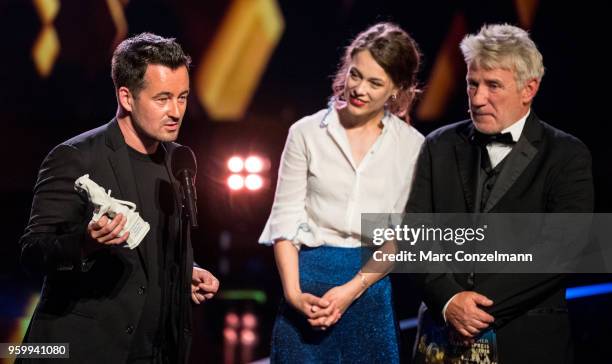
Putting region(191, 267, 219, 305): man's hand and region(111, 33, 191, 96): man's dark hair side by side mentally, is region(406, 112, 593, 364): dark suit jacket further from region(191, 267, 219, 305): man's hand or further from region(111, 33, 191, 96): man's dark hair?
region(111, 33, 191, 96): man's dark hair

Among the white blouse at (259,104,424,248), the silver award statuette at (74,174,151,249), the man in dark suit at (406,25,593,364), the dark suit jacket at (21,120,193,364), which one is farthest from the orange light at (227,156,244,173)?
the silver award statuette at (74,174,151,249)

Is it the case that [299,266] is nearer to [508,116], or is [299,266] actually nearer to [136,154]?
[136,154]

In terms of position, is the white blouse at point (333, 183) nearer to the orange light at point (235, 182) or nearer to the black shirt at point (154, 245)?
the black shirt at point (154, 245)

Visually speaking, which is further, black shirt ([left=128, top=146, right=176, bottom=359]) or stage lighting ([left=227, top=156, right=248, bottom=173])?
stage lighting ([left=227, top=156, right=248, bottom=173])

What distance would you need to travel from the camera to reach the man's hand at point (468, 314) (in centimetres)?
254

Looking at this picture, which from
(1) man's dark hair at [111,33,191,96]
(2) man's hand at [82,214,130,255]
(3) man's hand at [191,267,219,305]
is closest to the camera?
(2) man's hand at [82,214,130,255]

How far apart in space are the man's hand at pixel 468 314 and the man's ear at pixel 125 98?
1.19m

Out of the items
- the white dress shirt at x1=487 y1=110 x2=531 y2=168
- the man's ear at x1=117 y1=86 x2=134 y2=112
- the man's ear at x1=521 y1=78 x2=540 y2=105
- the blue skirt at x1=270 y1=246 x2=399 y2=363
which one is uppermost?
the man's ear at x1=521 y1=78 x2=540 y2=105

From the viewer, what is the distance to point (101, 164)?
7.95 ft

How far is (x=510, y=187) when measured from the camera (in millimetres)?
2625

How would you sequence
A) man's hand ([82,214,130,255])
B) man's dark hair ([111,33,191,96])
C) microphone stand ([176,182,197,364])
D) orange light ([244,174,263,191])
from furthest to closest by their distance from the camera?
orange light ([244,174,263,191]), man's dark hair ([111,33,191,96]), microphone stand ([176,182,197,364]), man's hand ([82,214,130,255])

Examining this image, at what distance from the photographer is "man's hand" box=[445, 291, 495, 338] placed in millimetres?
2545

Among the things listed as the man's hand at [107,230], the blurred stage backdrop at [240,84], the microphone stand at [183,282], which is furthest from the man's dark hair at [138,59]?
the blurred stage backdrop at [240,84]

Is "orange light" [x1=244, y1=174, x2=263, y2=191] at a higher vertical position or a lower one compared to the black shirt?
higher
